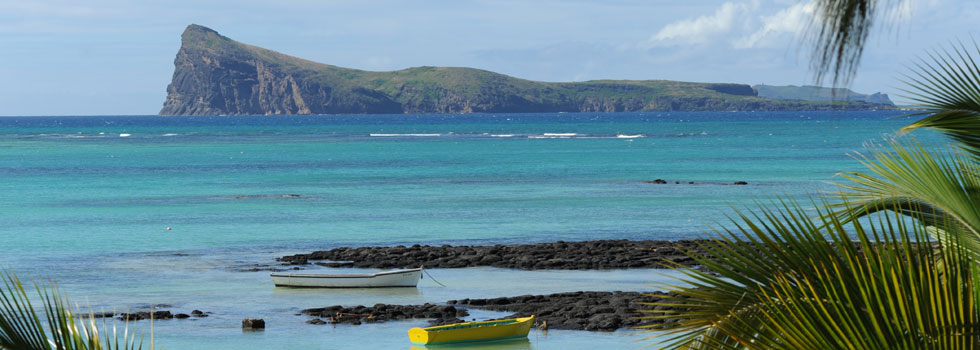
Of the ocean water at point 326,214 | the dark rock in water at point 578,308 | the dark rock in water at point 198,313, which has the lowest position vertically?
the ocean water at point 326,214

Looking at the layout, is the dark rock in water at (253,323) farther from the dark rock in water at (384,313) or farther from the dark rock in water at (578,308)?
the dark rock in water at (578,308)

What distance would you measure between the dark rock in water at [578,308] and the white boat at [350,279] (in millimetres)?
2692

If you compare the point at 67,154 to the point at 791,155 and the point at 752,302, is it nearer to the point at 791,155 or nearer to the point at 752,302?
the point at 791,155

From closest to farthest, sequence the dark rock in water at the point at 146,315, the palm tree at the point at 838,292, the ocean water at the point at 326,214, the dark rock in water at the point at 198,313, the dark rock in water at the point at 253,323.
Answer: the palm tree at the point at 838,292 < the dark rock in water at the point at 253,323 < the dark rock in water at the point at 146,315 < the dark rock in water at the point at 198,313 < the ocean water at the point at 326,214

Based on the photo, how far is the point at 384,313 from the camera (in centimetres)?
2241

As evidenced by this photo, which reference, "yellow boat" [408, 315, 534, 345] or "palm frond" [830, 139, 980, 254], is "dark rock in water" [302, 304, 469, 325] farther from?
"palm frond" [830, 139, 980, 254]

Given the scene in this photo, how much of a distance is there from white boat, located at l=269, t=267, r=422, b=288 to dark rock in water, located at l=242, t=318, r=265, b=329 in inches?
181

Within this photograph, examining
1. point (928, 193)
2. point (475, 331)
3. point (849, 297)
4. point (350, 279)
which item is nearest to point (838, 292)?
point (849, 297)

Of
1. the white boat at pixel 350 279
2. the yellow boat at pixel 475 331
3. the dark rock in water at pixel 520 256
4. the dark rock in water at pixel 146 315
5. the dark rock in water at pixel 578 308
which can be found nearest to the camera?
the yellow boat at pixel 475 331

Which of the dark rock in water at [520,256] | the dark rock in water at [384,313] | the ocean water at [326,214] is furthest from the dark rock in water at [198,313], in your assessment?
the dark rock in water at [520,256]

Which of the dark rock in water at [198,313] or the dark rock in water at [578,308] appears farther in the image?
the dark rock in water at [198,313]

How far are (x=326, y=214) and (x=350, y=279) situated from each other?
60.4 feet

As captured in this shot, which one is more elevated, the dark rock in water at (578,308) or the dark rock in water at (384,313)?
the dark rock in water at (578,308)

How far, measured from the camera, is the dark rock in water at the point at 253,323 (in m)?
21.1
